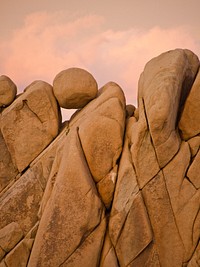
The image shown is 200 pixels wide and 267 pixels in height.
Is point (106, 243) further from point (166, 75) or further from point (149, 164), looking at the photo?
point (166, 75)

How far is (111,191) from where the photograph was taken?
10625 mm

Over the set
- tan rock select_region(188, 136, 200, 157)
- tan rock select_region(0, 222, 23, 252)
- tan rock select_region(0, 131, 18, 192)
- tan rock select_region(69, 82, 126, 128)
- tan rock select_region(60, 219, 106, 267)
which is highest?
tan rock select_region(69, 82, 126, 128)

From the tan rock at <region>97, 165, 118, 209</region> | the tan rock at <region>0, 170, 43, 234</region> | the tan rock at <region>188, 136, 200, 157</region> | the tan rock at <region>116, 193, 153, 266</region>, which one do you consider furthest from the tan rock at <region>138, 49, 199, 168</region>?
the tan rock at <region>0, 170, 43, 234</region>

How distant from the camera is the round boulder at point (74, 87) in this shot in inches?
522

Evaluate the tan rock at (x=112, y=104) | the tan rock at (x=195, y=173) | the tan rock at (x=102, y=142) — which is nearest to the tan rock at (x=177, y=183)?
the tan rock at (x=195, y=173)

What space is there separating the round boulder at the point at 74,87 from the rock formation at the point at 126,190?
1.66m

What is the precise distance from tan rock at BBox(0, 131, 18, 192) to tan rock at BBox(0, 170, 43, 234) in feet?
5.77

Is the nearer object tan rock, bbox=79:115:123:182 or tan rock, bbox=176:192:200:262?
tan rock, bbox=176:192:200:262

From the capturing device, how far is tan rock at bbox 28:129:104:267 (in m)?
9.79

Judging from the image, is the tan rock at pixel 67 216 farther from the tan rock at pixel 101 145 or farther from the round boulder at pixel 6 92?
the round boulder at pixel 6 92

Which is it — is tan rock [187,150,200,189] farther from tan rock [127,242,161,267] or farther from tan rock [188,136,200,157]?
tan rock [127,242,161,267]

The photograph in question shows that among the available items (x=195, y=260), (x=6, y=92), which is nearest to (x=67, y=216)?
(x=195, y=260)

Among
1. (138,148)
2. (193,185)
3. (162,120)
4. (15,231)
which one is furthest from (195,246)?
(15,231)

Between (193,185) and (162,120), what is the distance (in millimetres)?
2725
